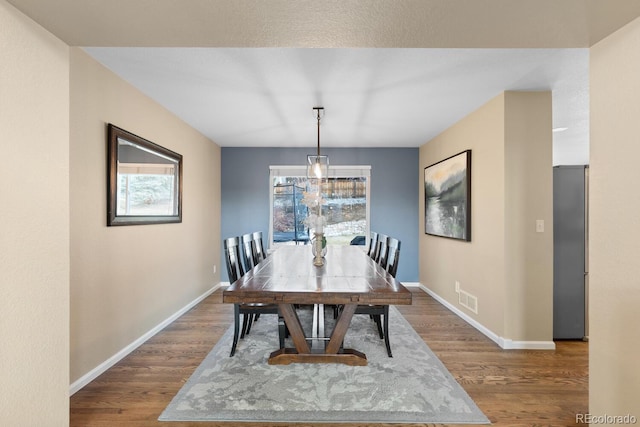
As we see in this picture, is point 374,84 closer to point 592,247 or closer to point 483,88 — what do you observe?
point 483,88

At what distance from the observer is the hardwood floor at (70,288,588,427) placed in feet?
6.12

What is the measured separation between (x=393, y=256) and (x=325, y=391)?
1292 mm

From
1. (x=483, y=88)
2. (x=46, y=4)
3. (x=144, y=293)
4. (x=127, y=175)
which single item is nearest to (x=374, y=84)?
(x=483, y=88)

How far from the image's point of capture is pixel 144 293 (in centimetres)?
293

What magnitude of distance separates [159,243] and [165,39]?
7.62ft

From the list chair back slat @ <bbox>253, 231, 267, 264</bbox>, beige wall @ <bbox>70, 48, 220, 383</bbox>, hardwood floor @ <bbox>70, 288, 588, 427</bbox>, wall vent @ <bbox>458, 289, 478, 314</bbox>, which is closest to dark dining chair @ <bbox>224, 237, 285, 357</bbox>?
hardwood floor @ <bbox>70, 288, 588, 427</bbox>

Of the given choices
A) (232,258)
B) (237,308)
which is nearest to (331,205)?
(232,258)

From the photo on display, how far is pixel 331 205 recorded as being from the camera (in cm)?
534

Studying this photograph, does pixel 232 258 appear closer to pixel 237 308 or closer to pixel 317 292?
pixel 237 308

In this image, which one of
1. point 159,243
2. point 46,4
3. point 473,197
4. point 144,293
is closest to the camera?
Result: point 46,4

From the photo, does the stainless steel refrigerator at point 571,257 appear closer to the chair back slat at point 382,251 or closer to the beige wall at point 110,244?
the chair back slat at point 382,251

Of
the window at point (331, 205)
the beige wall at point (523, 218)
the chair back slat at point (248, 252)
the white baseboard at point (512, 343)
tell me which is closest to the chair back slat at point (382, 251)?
the beige wall at point (523, 218)

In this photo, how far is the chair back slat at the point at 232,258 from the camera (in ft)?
8.55

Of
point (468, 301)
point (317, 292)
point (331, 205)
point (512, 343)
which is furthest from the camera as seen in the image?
point (331, 205)
